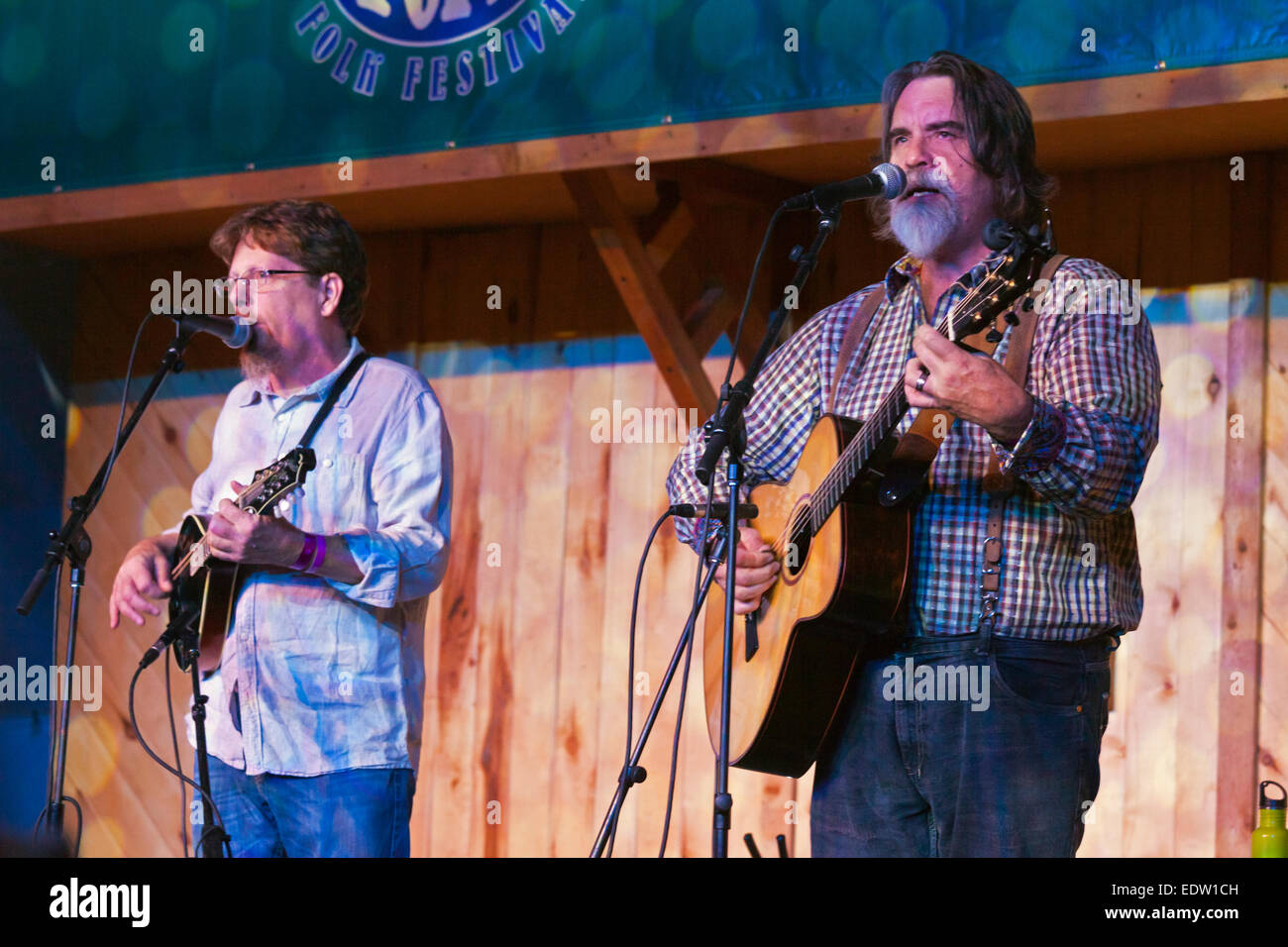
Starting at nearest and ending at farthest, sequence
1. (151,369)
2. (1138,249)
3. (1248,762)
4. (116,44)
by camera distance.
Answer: (1248,762), (1138,249), (116,44), (151,369)

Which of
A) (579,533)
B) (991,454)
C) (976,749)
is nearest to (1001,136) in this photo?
(991,454)

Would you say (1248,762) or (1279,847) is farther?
(1248,762)

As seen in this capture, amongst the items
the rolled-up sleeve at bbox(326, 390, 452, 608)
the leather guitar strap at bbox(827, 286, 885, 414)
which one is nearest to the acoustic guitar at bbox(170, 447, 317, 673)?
the rolled-up sleeve at bbox(326, 390, 452, 608)

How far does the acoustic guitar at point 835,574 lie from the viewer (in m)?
2.56

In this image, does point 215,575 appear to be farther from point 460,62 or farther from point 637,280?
point 460,62

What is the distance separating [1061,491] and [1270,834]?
5.31 feet

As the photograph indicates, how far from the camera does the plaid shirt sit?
2.38 m

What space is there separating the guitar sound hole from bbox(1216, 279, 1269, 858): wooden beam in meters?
1.64

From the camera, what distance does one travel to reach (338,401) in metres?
3.38

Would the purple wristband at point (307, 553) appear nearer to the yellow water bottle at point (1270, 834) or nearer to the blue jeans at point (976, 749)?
the blue jeans at point (976, 749)

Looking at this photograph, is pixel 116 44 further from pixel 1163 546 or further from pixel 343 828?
pixel 1163 546
